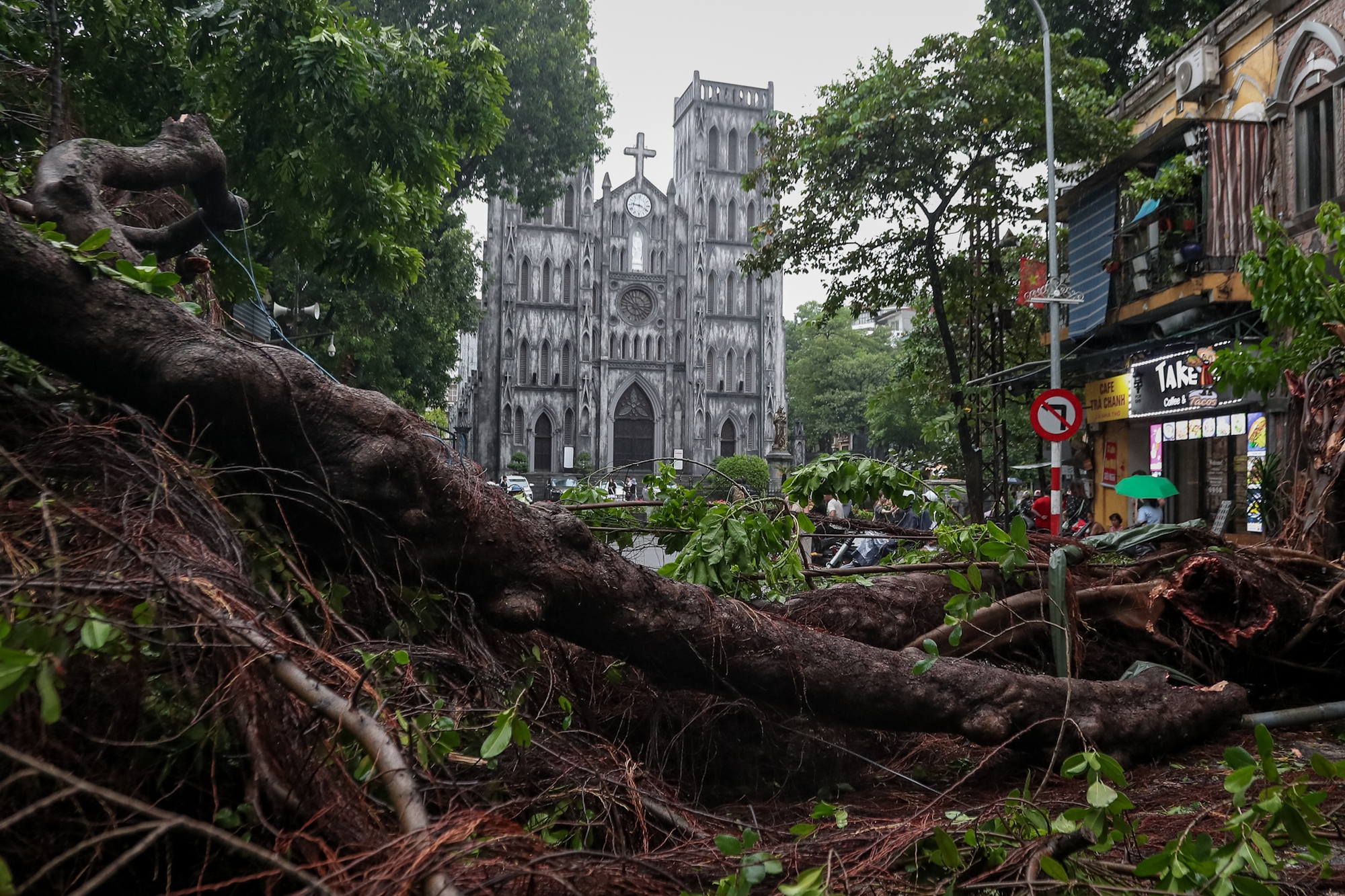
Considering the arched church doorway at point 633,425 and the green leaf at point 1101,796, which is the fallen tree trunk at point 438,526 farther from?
the arched church doorway at point 633,425

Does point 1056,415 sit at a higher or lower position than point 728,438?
lower

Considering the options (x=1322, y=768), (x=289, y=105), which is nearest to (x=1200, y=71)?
(x=289, y=105)

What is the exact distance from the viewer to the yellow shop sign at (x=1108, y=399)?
52.6 feet

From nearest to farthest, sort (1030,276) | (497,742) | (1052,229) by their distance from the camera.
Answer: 1. (497,742)
2. (1052,229)
3. (1030,276)

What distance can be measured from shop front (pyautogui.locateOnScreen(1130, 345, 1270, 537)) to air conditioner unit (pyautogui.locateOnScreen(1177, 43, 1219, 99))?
3.97 metres

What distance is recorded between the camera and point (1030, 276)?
19.4 m

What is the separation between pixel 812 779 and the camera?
3.72m

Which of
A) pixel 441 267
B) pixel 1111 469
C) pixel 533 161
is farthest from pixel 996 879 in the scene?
pixel 533 161

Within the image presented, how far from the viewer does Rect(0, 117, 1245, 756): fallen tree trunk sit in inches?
108

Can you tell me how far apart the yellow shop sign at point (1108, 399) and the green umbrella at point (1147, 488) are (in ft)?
15.6

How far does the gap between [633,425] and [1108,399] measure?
3809 centimetres

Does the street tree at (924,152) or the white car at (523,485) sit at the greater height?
the street tree at (924,152)

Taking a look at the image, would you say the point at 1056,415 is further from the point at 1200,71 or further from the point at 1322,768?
the point at 1322,768

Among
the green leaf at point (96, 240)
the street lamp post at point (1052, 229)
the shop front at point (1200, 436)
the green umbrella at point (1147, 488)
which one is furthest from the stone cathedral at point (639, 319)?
the green leaf at point (96, 240)
